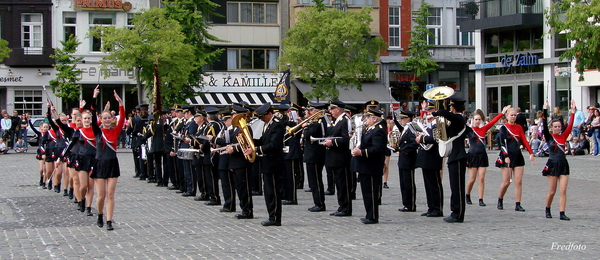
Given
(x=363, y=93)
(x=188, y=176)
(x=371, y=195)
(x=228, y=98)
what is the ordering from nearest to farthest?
1. (x=371, y=195)
2. (x=188, y=176)
3. (x=228, y=98)
4. (x=363, y=93)

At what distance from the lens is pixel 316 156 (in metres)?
14.8

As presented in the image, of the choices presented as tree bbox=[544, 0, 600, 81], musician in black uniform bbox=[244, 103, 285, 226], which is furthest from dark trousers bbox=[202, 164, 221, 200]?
tree bbox=[544, 0, 600, 81]

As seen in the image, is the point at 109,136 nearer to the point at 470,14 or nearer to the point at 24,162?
the point at 24,162

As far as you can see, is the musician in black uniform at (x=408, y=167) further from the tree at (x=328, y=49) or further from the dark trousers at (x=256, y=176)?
the tree at (x=328, y=49)

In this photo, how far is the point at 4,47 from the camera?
4081 cm

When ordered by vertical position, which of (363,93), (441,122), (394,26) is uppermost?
(394,26)

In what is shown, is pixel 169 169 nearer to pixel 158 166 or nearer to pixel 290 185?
pixel 158 166

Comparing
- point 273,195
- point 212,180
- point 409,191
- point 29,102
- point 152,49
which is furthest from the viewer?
point 29,102

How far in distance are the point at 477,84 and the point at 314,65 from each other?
933cm

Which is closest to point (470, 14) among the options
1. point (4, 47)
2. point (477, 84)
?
point (477, 84)

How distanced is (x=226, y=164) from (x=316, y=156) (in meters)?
2.43

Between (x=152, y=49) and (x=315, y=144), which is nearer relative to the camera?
(x=315, y=144)

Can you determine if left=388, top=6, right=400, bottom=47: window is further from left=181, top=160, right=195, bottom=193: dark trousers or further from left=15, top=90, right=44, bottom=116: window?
left=181, top=160, right=195, bottom=193: dark trousers

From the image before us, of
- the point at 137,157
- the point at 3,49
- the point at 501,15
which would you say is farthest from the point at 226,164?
the point at 3,49
